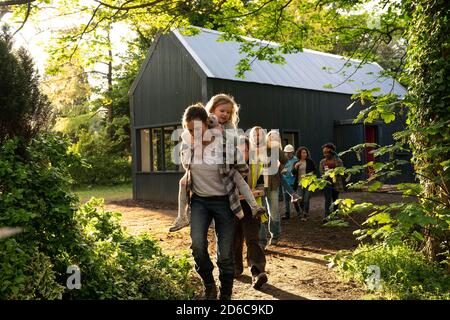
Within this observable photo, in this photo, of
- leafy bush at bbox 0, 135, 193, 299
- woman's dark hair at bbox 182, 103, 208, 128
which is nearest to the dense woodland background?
leafy bush at bbox 0, 135, 193, 299

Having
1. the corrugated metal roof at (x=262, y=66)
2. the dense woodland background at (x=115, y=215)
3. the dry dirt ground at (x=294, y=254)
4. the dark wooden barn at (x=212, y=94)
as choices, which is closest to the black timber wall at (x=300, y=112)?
the dark wooden barn at (x=212, y=94)

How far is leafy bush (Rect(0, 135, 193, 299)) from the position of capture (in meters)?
3.39

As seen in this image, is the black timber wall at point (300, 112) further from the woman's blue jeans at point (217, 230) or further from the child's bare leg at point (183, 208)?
the woman's blue jeans at point (217, 230)

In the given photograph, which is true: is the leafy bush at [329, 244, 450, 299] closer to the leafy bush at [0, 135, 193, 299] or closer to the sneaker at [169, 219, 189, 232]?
the sneaker at [169, 219, 189, 232]

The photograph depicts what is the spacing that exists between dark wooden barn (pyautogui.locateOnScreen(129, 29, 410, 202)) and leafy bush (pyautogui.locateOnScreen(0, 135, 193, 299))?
10.6m

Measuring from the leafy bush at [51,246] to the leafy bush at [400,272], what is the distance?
1931 mm

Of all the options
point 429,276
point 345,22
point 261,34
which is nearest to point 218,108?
point 429,276

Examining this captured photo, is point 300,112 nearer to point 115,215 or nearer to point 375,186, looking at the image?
point 115,215

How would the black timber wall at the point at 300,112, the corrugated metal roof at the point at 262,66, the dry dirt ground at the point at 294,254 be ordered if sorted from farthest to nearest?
the black timber wall at the point at 300,112 < the corrugated metal roof at the point at 262,66 < the dry dirt ground at the point at 294,254

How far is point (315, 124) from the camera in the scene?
61.7ft

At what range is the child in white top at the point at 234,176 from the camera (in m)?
4.48
